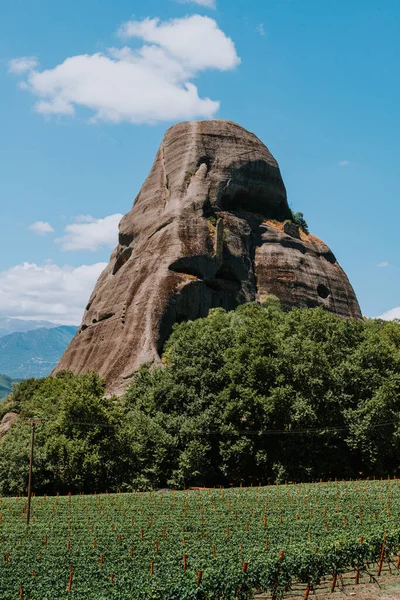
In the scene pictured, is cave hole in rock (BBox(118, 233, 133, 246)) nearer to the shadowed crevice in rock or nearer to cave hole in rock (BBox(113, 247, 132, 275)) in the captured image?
the shadowed crevice in rock

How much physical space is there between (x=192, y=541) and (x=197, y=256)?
164ft

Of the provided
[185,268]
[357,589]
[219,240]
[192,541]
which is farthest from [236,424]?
[219,240]

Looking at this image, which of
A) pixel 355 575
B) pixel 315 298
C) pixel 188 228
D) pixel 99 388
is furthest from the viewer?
pixel 315 298

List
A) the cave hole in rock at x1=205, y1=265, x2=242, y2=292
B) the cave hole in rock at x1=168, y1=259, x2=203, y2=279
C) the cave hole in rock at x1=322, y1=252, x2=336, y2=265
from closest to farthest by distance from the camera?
the cave hole in rock at x1=168, y1=259, x2=203, y2=279
the cave hole in rock at x1=205, y1=265, x2=242, y2=292
the cave hole in rock at x1=322, y1=252, x2=336, y2=265

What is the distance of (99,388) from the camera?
50969 mm

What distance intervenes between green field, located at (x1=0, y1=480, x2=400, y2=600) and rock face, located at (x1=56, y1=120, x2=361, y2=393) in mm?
27730

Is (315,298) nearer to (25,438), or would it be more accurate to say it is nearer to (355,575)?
(25,438)

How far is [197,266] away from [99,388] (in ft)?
92.8

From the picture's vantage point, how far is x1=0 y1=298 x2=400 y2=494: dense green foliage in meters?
47.2

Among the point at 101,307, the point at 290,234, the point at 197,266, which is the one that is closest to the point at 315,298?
the point at 290,234

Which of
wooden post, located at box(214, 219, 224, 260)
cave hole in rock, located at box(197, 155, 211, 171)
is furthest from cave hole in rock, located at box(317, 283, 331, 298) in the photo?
cave hole in rock, located at box(197, 155, 211, 171)

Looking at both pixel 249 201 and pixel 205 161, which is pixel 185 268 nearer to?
pixel 205 161

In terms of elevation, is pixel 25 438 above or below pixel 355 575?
above

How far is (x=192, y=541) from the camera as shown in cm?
2859
